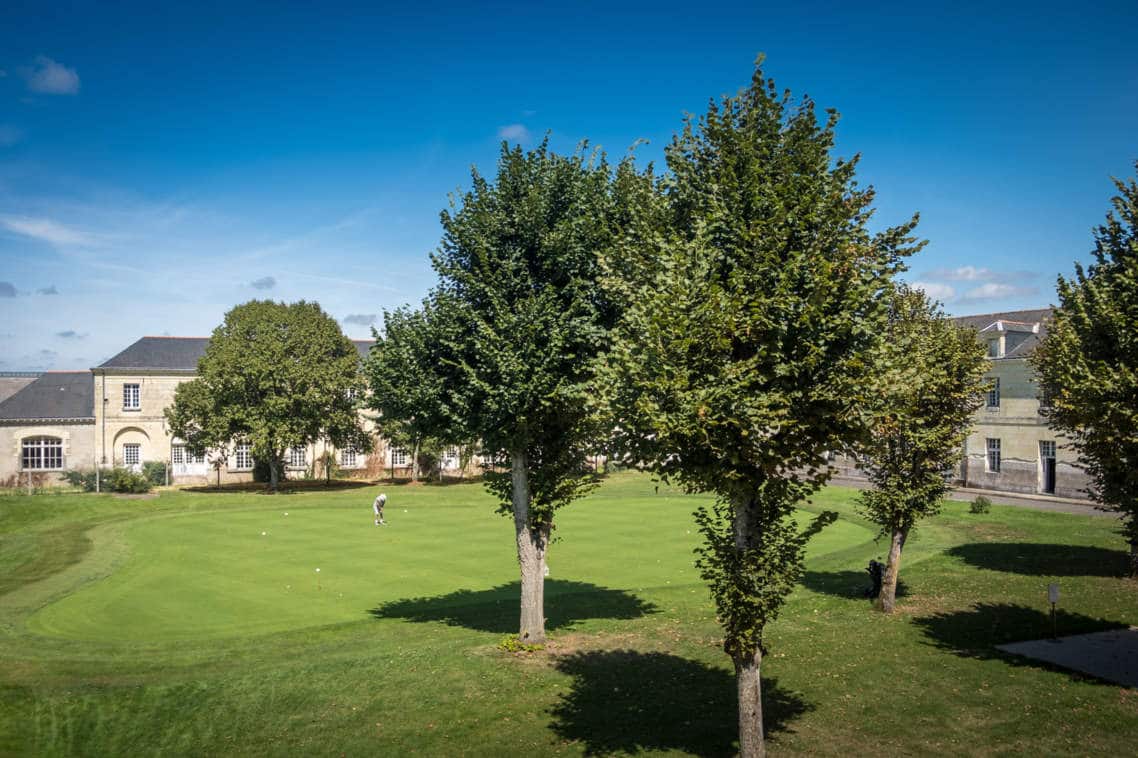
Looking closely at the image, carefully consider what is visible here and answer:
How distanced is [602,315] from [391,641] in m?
10.4

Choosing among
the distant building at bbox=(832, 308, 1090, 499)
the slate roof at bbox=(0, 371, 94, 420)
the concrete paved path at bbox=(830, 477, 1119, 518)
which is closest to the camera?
the concrete paved path at bbox=(830, 477, 1119, 518)

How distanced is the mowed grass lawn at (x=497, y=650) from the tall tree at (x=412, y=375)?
5.85 metres

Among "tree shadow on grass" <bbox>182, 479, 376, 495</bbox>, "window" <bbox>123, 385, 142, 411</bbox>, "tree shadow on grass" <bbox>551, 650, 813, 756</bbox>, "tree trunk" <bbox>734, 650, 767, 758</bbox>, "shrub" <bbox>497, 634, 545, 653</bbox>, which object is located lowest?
"tree shadow on grass" <bbox>551, 650, 813, 756</bbox>

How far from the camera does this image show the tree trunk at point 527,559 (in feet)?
65.0

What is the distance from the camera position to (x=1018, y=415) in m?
56.7

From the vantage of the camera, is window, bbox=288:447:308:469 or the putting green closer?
the putting green

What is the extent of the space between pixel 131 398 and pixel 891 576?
2641 inches

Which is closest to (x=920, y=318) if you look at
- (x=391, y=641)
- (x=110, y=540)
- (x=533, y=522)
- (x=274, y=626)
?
(x=533, y=522)

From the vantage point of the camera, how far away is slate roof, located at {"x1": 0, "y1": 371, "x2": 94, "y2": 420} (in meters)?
65.1

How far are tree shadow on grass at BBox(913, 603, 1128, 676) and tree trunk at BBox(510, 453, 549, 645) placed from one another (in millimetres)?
10355

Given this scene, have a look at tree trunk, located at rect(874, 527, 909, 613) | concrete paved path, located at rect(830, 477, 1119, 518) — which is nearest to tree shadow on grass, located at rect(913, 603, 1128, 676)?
tree trunk, located at rect(874, 527, 909, 613)

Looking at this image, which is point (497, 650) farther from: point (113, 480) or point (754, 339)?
point (113, 480)

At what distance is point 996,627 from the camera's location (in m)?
→ 21.2

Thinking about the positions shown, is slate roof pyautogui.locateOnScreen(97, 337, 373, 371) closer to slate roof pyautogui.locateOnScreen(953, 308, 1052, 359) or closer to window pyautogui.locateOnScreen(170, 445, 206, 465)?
window pyautogui.locateOnScreen(170, 445, 206, 465)
